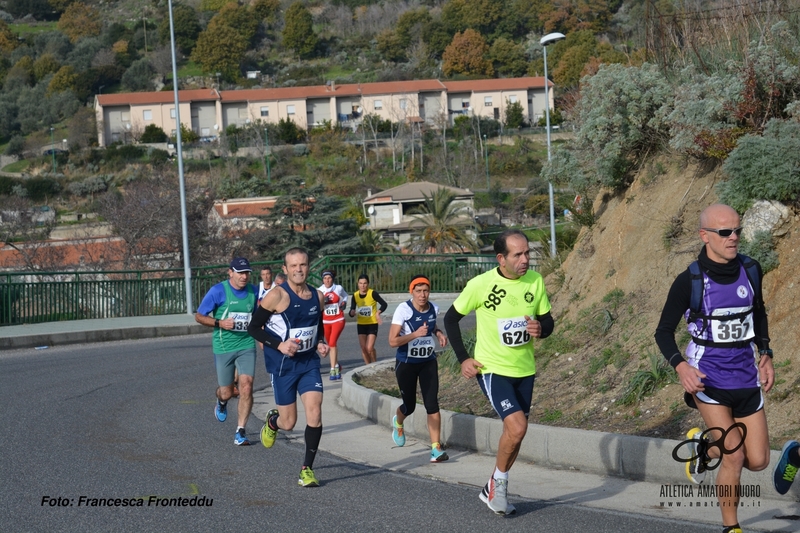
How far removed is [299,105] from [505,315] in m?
105

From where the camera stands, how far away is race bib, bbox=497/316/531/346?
693 cm

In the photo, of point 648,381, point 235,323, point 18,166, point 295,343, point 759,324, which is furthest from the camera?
point 18,166

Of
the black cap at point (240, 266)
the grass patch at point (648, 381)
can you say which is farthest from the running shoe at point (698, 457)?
the black cap at point (240, 266)

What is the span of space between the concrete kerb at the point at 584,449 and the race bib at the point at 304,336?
1973 mm

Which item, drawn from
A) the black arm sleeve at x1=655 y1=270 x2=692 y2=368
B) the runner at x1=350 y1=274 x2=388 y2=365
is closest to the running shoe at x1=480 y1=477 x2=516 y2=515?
the black arm sleeve at x1=655 y1=270 x2=692 y2=368

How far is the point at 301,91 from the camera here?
11012 centimetres

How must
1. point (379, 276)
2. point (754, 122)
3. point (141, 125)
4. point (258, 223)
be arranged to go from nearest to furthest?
1. point (754, 122)
2. point (379, 276)
3. point (258, 223)
4. point (141, 125)

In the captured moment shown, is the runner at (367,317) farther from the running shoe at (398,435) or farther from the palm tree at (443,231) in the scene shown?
the palm tree at (443,231)

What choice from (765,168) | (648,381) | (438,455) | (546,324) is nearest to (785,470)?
(546,324)

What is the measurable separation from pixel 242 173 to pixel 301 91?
2439 centimetres

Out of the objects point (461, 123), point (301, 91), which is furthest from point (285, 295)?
point (301, 91)

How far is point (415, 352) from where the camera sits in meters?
9.33

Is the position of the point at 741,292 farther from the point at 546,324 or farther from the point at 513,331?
the point at 513,331

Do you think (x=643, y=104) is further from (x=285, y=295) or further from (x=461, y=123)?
(x=461, y=123)
